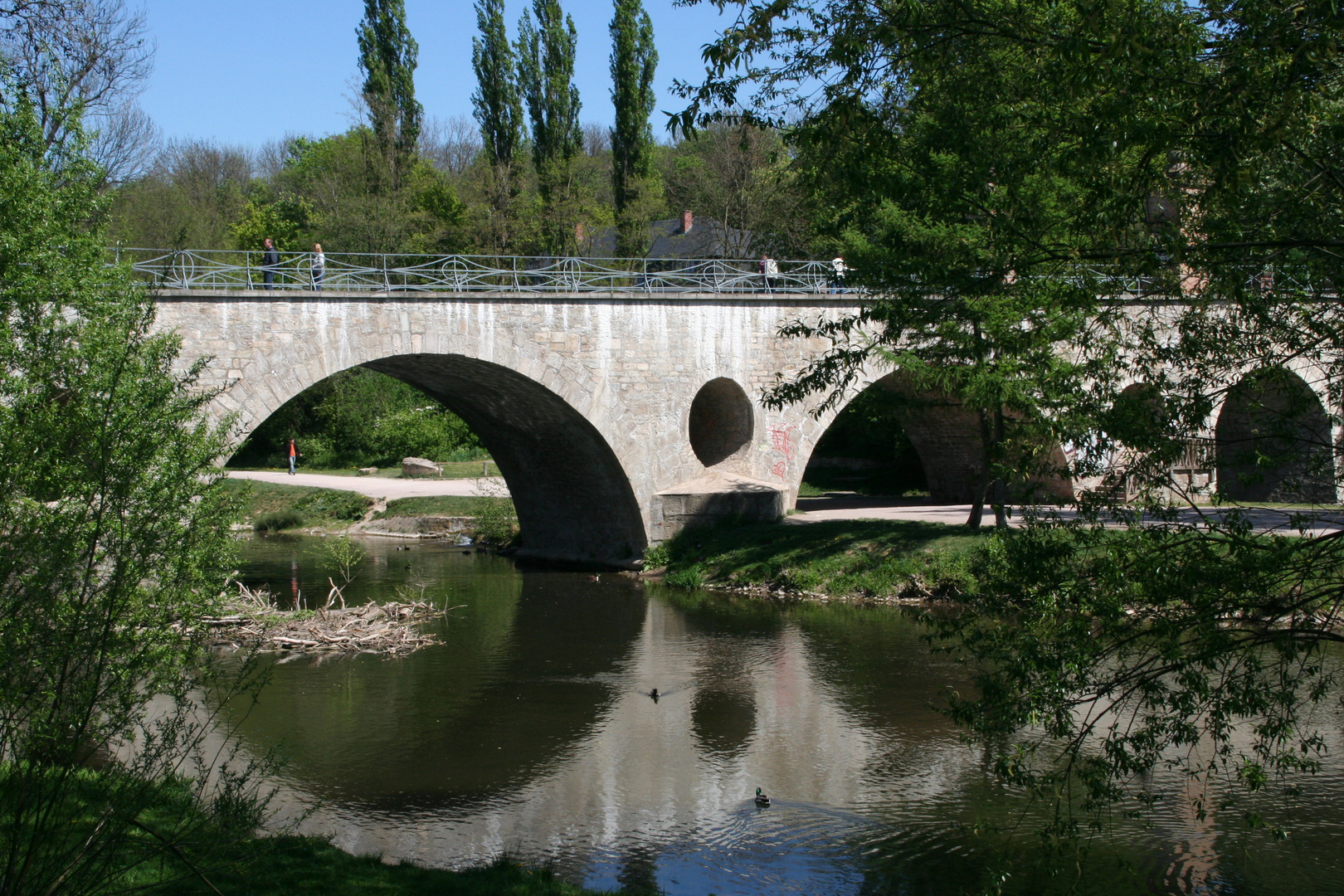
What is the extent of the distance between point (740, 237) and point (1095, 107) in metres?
26.8

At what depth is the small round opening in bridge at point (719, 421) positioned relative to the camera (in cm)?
1975

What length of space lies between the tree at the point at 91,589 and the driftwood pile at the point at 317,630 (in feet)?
23.7

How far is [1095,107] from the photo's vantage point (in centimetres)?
524

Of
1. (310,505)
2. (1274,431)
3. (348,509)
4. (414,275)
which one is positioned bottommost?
(348,509)

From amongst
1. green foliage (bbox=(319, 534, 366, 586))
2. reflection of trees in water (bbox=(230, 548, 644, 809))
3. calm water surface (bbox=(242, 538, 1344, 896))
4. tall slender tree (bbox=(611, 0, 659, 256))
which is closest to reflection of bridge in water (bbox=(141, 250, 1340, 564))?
green foliage (bbox=(319, 534, 366, 586))

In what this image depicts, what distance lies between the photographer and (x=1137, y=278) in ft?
19.3

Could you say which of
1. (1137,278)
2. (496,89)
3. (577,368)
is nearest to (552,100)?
(496,89)

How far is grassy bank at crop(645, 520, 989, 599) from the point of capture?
16547mm

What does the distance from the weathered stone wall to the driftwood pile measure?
2.79 m

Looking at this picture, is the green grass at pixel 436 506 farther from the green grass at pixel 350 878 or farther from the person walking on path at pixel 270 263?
the green grass at pixel 350 878

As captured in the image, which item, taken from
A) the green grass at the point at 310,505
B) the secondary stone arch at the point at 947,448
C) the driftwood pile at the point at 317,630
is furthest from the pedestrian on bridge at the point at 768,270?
the green grass at the point at 310,505

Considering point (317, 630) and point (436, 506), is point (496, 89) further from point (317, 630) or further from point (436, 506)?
point (317, 630)

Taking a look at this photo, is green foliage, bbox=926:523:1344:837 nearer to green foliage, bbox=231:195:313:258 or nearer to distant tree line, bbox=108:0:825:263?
distant tree line, bbox=108:0:825:263

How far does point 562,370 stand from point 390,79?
53.6ft
